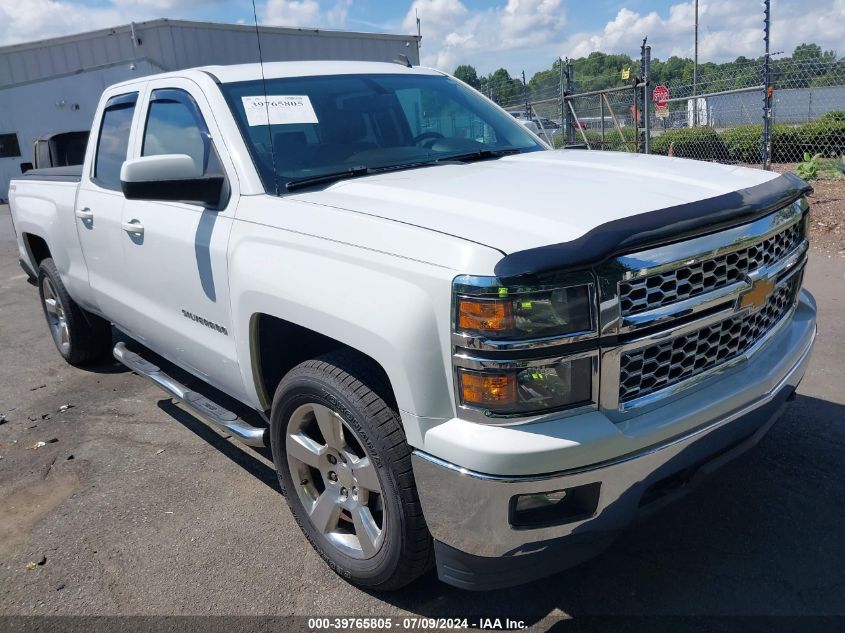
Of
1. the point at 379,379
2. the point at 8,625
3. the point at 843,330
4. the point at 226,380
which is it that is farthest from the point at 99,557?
the point at 843,330

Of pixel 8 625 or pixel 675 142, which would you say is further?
pixel 675 142

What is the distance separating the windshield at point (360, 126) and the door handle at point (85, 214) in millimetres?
1423

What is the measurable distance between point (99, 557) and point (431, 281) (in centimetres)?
204

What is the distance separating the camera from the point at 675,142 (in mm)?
16469

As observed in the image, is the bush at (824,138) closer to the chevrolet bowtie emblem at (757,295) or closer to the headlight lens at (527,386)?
the chevrolet bowtie emblem at (757,295)

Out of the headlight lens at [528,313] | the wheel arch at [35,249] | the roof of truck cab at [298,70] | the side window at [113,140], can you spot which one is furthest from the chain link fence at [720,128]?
the headlight lens at [528,313]

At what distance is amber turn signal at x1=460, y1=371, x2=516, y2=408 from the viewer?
2.01 meters

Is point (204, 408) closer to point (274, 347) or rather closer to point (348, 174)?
point (274, 347)

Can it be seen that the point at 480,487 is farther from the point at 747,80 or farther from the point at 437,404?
the point at 747,80

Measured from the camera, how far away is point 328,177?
120 inches

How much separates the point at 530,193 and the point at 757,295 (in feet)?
2.76

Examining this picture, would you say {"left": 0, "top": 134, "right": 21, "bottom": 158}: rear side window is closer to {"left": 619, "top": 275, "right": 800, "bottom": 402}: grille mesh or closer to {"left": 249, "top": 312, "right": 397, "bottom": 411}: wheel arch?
{"left": 249, "top": 312, "right": 397, "bottom": 411}: wheel arch

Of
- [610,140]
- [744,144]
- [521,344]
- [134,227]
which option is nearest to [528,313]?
[521,344]

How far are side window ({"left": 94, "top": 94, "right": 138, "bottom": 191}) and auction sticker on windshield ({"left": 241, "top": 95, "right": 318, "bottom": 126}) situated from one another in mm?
1150
